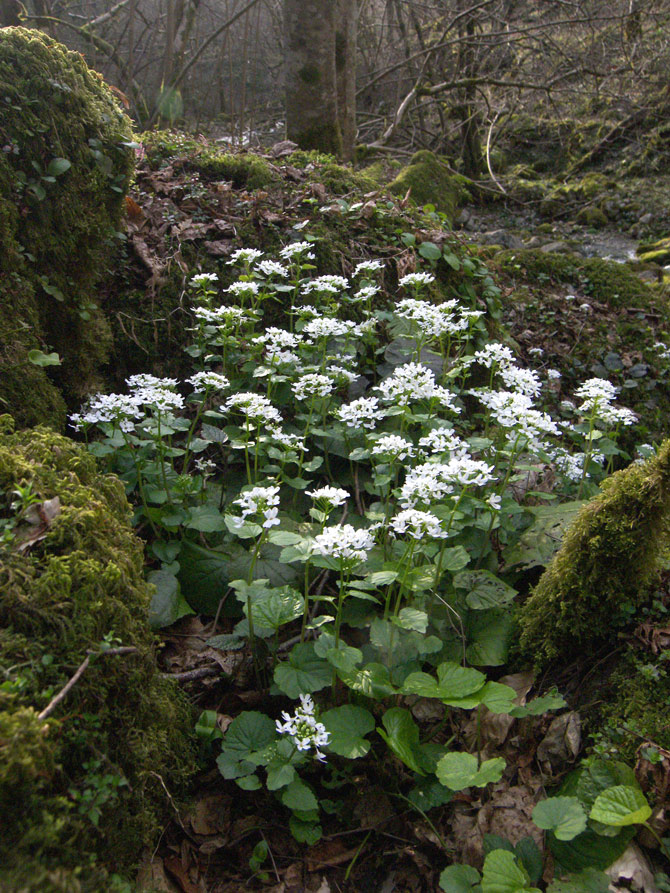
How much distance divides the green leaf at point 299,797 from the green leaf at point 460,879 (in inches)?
15.8

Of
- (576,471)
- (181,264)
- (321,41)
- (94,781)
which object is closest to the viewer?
(94,781)

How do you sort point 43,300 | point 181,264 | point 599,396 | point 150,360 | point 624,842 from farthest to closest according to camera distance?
point 181,264, point 150,360, point 43,300, point 599,396, point 624,842

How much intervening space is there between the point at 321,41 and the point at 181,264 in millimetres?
4045

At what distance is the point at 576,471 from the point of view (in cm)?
308

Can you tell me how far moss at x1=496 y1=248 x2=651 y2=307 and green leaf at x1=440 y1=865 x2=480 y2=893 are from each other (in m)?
5.23

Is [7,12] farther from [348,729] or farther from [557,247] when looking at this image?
[557,247]

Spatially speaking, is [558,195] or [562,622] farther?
[558,195]

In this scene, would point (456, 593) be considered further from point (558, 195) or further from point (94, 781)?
point (558, 195)

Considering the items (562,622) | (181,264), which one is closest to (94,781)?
(562,622)

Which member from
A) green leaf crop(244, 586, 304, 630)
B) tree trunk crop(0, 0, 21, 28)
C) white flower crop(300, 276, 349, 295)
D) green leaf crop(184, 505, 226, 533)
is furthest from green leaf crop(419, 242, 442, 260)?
tree trunk crop(0, 0, 21, 28)

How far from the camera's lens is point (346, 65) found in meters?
7.46

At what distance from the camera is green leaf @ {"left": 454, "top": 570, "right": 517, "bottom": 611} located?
2246mm

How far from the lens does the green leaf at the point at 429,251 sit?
4258 millimetres

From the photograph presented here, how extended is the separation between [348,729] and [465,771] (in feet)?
1.22
